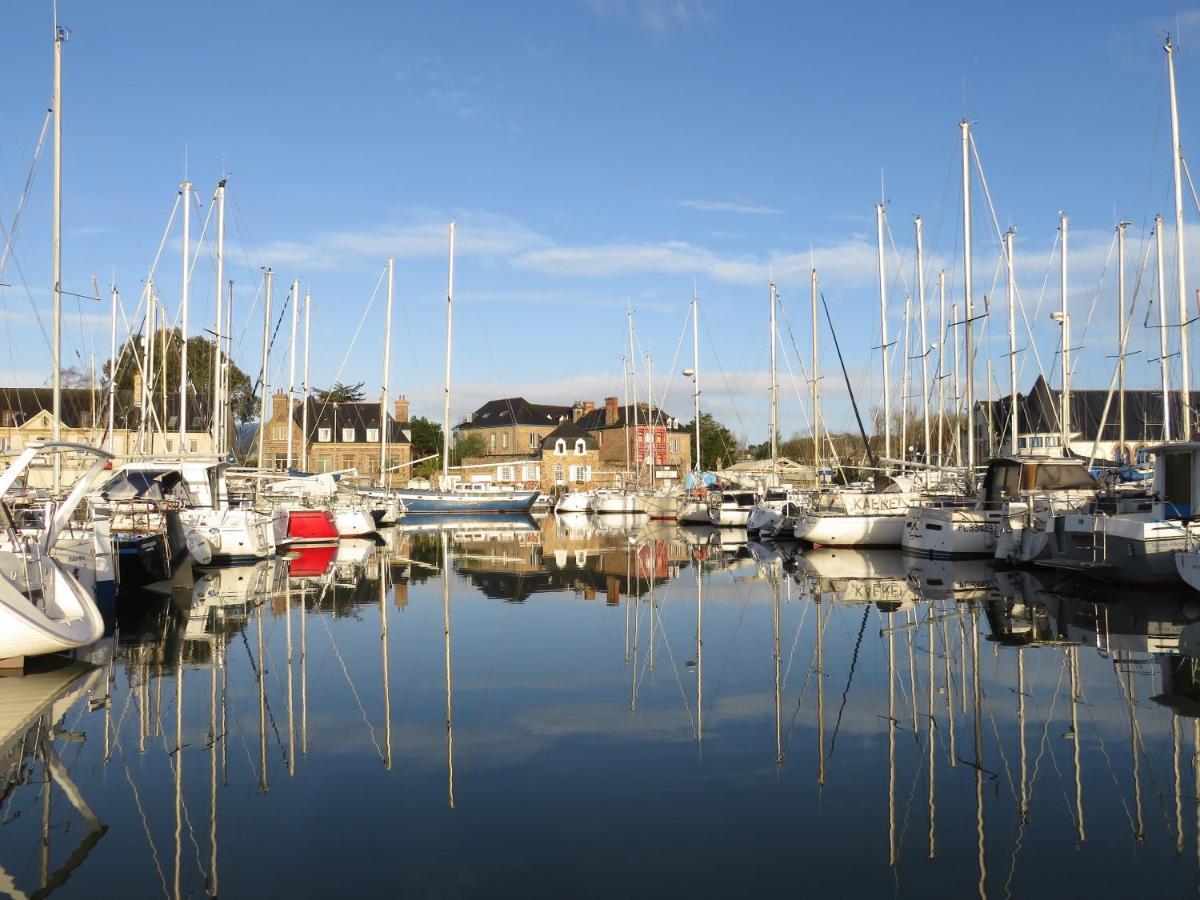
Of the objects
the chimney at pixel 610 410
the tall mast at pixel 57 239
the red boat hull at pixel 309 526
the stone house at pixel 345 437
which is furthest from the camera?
the chimney at pixel 610 410

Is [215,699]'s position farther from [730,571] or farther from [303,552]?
[303,552]

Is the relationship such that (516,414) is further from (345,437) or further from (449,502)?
(449,502)

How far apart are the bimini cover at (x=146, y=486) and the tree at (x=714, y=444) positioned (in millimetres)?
77848

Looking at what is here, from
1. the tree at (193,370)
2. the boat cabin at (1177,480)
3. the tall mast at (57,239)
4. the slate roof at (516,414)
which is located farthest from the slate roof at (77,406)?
the boat cabin at (1177,480)

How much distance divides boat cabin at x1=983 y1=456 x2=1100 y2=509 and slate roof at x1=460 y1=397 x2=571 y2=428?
77.2m

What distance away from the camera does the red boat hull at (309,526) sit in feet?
140

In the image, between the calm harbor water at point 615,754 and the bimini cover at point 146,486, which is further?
the bimini cover at point 146,486

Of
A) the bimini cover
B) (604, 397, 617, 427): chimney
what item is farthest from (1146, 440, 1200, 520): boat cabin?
(604, 397, 617, 427): chimney

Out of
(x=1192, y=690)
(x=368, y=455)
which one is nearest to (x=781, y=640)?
(x=1192, y=690)

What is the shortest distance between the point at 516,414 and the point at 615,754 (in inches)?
3986

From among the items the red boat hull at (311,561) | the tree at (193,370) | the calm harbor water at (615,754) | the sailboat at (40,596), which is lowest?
the red boat hull at (311,561)

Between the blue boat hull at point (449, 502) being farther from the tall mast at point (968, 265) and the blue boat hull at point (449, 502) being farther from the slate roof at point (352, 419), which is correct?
the tall mast at point (968, 265)

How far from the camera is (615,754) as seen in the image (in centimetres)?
1112

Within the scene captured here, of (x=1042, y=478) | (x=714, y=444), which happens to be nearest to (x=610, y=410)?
(x=714, y=444)
